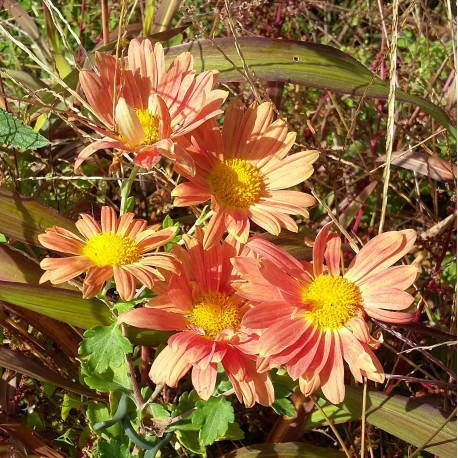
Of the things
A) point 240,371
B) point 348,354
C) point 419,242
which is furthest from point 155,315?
point 419,242

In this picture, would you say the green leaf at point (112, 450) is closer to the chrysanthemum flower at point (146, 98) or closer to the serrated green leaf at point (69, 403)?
the serrated green leaf at point (69, 403)

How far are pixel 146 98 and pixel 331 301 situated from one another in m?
0.34

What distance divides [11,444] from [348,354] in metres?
0.55

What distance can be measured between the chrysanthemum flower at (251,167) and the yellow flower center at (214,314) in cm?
10

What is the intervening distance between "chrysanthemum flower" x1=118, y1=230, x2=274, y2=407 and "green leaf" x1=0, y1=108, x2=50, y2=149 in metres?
0.24

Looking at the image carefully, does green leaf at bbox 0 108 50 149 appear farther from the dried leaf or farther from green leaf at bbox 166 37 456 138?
the dried leaf

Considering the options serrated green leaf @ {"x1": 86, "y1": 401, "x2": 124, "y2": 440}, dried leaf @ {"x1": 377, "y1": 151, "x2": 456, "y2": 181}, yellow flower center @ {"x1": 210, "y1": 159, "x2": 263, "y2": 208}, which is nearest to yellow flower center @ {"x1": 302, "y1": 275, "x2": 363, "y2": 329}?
yellow flower center @ {"x1": 210, "y1": 159, "x2": 263, "y2": 208}

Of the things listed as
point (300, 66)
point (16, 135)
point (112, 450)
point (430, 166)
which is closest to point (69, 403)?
point (112, 450)

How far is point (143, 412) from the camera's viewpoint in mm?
910

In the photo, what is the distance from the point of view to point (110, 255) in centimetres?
78

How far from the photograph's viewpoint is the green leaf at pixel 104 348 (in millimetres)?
802

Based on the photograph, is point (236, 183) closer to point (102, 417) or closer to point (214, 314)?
point (214, 314)

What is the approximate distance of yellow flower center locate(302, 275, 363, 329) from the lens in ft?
2.66

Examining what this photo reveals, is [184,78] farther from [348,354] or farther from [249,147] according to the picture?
[348,354]
